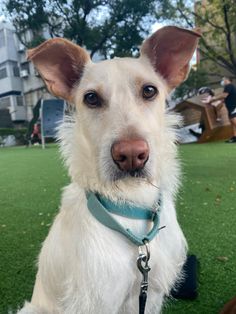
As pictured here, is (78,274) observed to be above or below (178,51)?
below

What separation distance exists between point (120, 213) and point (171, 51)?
892 millimetres

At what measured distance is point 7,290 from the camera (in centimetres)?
249

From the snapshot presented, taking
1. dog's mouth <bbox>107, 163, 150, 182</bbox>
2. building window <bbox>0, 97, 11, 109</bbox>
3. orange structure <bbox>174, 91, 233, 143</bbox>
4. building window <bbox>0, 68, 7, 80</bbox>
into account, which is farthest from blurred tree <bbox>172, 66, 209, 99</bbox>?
building window <bbox>0, 68, 7, 80</bbox>

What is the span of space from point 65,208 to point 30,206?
2.97 metres

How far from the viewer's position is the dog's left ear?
5.96ft

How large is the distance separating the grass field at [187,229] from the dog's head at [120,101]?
79 centimetres

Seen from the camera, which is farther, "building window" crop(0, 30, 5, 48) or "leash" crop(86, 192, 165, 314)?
"building window" crop(0, 30, 5, 48)

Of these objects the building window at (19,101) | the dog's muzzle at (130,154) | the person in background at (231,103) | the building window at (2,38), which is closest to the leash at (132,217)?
the dog's muzzle at (130,154)

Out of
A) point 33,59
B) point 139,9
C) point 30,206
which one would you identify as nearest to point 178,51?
point 33,59

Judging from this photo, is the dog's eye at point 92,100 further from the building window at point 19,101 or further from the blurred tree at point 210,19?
the building window at point 19,101

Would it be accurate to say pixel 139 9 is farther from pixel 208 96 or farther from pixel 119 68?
pixel 119 68

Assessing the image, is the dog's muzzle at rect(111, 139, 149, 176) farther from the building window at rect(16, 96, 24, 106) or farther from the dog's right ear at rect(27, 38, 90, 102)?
the building window at rect(16, 96, 24, 106)

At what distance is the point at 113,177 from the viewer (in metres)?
1.60

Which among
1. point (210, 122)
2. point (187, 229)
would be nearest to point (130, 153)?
point (187, 229)
